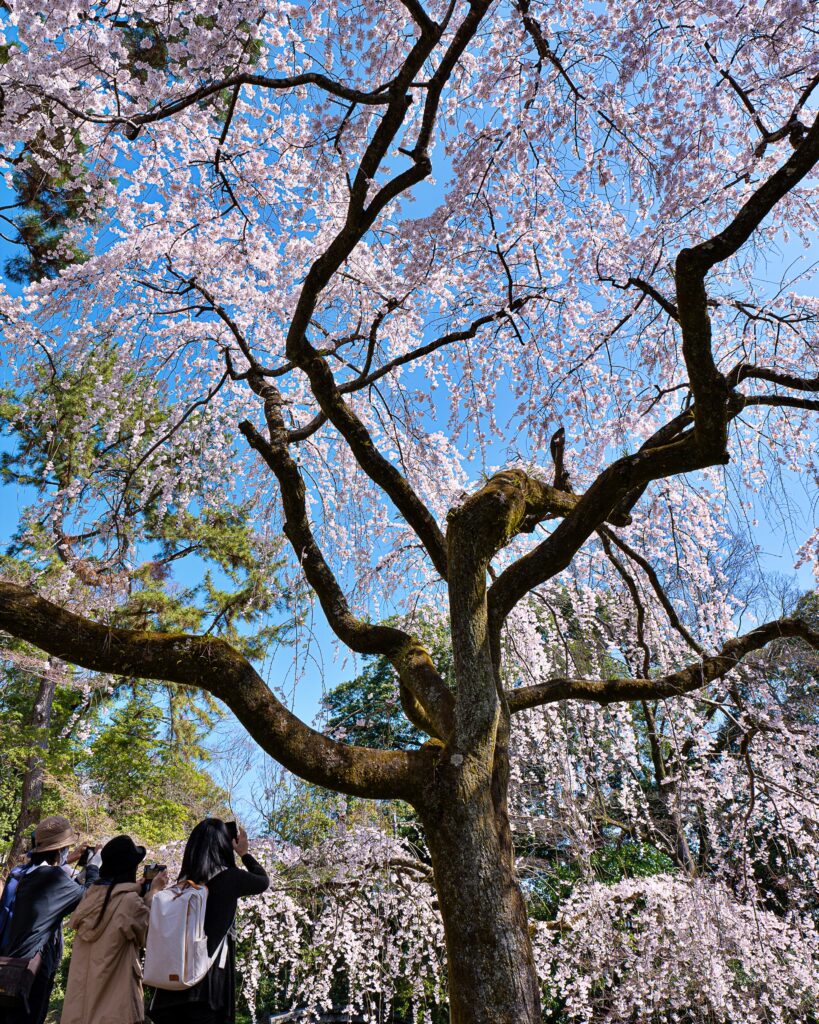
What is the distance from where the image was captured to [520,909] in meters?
2.29

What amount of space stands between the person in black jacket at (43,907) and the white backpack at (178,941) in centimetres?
73

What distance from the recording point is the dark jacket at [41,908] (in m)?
2.63

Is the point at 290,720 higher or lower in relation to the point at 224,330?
lower

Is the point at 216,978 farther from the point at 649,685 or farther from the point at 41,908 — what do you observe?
the point at 649,685

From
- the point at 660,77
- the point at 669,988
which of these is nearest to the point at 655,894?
the point at 669,988

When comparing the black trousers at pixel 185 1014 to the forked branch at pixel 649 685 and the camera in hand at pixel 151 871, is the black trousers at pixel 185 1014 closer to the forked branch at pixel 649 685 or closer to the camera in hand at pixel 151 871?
the camera in hand at pixel 151 871

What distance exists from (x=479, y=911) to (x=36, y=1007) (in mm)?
2053

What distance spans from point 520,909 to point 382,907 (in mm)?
3847

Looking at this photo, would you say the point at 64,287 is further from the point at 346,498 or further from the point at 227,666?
the point at 227,666

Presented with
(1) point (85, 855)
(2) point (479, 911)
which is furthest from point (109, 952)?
(2) point (479, 911)

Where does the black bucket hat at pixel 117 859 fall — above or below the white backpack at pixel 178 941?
above

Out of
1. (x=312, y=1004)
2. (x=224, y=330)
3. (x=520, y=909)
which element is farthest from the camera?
(x=224, y=330)

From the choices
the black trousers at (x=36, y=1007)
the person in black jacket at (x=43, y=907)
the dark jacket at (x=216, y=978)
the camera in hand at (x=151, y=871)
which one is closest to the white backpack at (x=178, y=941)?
the dark jacket at (x=216, y=978)

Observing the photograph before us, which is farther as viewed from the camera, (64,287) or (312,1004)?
(312,1004)
